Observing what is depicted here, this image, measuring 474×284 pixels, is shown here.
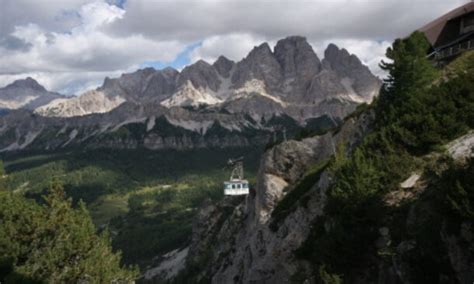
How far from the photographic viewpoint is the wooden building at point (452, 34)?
6122 centimetres

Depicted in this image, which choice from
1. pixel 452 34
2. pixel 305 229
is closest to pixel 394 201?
pixel 305 229

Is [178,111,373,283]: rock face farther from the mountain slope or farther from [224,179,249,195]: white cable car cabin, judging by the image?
[224,179,249,195]: white cable car cabin

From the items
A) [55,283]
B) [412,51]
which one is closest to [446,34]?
[412,51]

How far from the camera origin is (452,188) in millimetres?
26719

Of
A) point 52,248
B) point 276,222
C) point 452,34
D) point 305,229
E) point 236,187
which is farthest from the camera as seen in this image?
point 236,187

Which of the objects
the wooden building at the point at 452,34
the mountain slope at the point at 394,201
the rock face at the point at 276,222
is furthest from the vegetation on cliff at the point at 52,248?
the wooden building at the point at 452,34

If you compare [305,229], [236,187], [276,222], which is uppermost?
[236,187]

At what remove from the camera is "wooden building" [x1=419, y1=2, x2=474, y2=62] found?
2410 inches

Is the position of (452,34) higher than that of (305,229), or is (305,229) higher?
(452,34)

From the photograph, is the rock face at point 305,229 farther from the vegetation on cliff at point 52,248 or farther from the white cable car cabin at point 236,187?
the vegetation on cliff at point 52,248

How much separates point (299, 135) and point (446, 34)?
30.0 metres

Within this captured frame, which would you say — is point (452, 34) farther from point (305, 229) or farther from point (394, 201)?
point (394, 201)

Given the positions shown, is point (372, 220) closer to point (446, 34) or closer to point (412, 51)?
point (412, 51)

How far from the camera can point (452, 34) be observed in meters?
65.6
